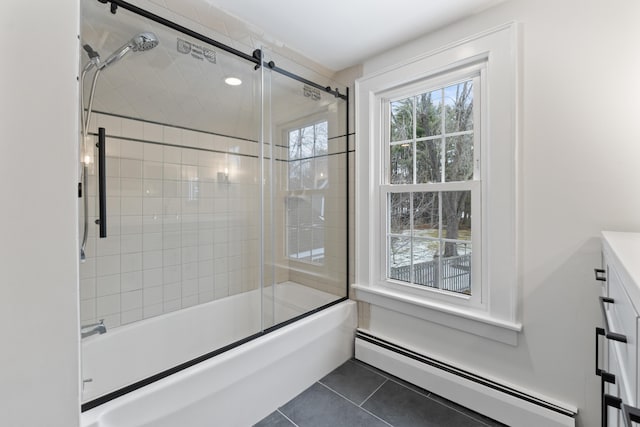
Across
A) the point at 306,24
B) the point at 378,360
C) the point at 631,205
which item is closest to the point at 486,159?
the point at 631,205

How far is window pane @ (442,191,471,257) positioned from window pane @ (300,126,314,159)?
1.15 meters

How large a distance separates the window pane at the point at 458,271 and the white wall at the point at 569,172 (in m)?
0.29

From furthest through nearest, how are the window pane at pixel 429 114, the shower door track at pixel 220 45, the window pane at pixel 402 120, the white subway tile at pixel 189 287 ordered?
1. the white subway tile at pixel 189 287
2. the window pane at pixel 402 120
3. the window pane at pixel 429 114
4. the shower door track at pixel 220 45

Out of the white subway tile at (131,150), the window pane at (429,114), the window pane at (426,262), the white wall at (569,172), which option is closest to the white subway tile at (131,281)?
the white subway tile at (131,150)

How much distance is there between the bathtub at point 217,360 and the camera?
3.94 feet

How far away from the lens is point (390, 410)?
5.46 feet

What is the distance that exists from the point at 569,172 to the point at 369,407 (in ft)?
5.51

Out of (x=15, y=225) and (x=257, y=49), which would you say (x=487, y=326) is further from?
(x=257, y=49)

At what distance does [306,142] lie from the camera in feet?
7.97

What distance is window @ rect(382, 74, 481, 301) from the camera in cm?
175

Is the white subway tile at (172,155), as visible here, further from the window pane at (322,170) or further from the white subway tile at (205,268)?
the window pane at (322,170)

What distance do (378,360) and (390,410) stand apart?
0.43 metres

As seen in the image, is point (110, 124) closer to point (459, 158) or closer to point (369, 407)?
point (459, 158)

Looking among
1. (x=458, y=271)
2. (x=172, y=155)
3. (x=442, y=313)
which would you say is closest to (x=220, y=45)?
(x=172, y=155)
